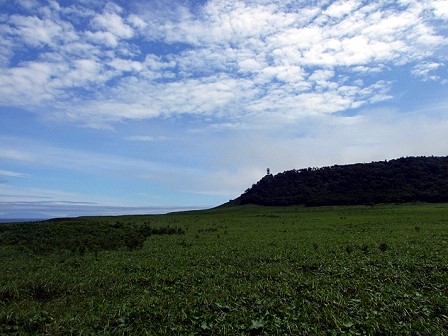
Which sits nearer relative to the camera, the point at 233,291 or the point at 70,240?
the point at 233,291

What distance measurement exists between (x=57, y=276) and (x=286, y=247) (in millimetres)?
15155

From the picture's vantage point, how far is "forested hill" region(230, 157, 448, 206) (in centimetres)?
13425

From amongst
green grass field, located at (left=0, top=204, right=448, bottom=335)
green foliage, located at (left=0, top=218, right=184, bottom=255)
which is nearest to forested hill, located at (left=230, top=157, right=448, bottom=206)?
green foliage, located at (left=0, top=218, right=184, bottom=255)

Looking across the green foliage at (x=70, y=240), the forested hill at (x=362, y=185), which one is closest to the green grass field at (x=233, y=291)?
the green foliage at (x=70, y=240)

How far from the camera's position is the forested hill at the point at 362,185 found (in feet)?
440

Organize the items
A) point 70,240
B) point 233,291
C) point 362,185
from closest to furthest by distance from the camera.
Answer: point 233,291 < point 70,240 < point 362,185

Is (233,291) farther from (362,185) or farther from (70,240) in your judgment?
(362,185)

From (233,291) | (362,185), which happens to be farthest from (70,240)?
(362,185)

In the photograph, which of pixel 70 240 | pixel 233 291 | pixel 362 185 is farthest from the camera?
pixel 362 185

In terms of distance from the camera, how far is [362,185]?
160000mm

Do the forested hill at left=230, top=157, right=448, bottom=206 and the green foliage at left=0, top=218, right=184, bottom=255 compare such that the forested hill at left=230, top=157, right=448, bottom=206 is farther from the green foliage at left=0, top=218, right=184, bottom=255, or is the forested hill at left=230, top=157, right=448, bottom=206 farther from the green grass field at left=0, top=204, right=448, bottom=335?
the green grass field at left=0, top=204, right=448, bottom=335

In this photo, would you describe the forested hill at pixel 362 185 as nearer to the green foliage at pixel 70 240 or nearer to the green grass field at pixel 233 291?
the green foliage at pixel 70 240

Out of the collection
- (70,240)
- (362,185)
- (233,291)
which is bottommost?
(233,291)

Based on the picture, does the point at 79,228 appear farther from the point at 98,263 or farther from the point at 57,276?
the point at 57,276
